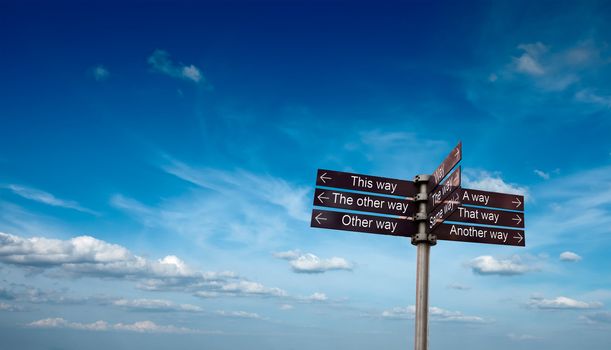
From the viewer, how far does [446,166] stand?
7.10 m

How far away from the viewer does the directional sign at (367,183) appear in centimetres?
766

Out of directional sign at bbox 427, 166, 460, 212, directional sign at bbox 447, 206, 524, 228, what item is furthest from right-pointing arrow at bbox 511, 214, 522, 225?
directional sign at bbox 427, 166, 460, 212

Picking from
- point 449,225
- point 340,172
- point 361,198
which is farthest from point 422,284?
point 340,172

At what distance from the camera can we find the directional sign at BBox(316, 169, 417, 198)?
7.66 m

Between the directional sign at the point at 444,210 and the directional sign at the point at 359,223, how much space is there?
0.36 m

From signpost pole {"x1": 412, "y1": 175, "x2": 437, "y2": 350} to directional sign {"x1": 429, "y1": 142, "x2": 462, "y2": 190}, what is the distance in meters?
0.18

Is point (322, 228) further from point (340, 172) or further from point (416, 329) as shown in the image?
point (416, 329)

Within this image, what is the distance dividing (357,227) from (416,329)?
1.74 meters

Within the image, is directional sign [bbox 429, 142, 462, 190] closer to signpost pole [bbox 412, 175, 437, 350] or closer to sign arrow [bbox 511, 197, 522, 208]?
signpost pole [bbox 412, 175, 437, 350]

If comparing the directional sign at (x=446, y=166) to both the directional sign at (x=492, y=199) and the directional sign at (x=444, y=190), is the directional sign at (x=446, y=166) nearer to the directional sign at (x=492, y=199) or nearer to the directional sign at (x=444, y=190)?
the directional sign at (x=444, y=190)

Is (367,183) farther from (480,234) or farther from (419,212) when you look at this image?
(480,234)

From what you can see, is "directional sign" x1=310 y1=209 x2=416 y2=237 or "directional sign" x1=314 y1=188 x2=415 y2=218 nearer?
"directional sign" x1=310 y1=209 x2=416 y2=237

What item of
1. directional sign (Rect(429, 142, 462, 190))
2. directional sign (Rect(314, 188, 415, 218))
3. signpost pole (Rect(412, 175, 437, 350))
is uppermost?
directional sign (Rect(429, 142, 462, 190))

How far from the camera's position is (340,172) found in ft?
25.4
